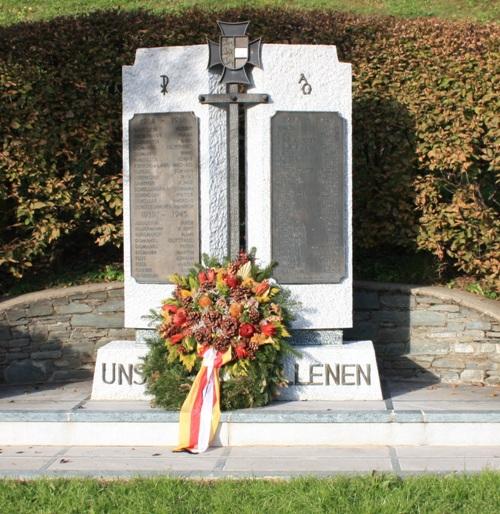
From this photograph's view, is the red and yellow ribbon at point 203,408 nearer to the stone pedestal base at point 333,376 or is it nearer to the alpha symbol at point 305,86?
the stone pedestal base at point 333,376

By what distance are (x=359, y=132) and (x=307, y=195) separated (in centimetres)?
148

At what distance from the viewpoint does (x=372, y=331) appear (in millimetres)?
8617

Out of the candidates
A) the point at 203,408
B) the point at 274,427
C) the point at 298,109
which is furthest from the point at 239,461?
the point at 298,109

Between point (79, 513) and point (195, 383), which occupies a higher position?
point (195, 383)

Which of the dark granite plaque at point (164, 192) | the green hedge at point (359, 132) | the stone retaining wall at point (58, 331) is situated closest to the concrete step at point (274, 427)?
the dark granite plaque at point (164, 192)

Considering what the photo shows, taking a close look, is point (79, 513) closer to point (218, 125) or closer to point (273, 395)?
point (273, 395)

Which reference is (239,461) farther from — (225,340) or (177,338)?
(177,338)

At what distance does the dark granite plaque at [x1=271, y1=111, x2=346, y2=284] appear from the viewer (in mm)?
7719

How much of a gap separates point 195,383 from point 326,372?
43.0 inches

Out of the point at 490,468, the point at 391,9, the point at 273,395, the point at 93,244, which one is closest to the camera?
the point at 490,468

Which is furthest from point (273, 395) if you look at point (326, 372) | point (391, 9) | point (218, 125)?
point (391, 9)

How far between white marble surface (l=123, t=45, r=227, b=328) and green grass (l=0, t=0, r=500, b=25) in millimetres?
8241

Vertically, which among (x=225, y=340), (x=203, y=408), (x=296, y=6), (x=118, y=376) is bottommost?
(x=203, y=408)

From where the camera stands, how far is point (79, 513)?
5.09 m
